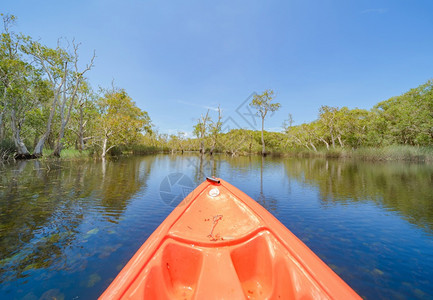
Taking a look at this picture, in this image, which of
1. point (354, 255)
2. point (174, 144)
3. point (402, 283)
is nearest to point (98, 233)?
point (354, 255)

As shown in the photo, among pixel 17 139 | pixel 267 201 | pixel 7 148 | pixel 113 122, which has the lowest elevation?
pixel 267 201

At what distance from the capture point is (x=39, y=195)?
614 cm

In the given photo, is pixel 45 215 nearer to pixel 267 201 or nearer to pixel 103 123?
pixel 267 201

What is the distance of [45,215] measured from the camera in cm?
461

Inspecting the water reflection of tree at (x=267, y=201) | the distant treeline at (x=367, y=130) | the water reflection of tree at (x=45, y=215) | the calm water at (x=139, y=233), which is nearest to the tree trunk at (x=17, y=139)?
the water reflection of tree at (x=45, y=215)

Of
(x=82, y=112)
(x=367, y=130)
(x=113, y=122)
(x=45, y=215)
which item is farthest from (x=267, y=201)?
(x=367, y=130)

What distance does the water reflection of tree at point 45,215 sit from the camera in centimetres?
289

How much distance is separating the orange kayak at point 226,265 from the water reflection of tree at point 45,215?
1.92 m

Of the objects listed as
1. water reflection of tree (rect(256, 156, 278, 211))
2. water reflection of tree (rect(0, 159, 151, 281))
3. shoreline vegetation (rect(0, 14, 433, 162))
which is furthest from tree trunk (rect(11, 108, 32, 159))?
water reflection of tree (rect(256, 156, 278, 211))

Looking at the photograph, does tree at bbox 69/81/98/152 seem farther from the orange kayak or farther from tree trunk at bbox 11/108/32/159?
the orange kayak

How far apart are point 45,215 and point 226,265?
198 inches

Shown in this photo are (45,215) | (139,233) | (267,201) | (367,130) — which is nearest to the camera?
(139,233)

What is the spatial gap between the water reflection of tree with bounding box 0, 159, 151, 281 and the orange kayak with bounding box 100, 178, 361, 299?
1.92m

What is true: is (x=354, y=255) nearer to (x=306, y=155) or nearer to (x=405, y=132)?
(x=306, y=155)
